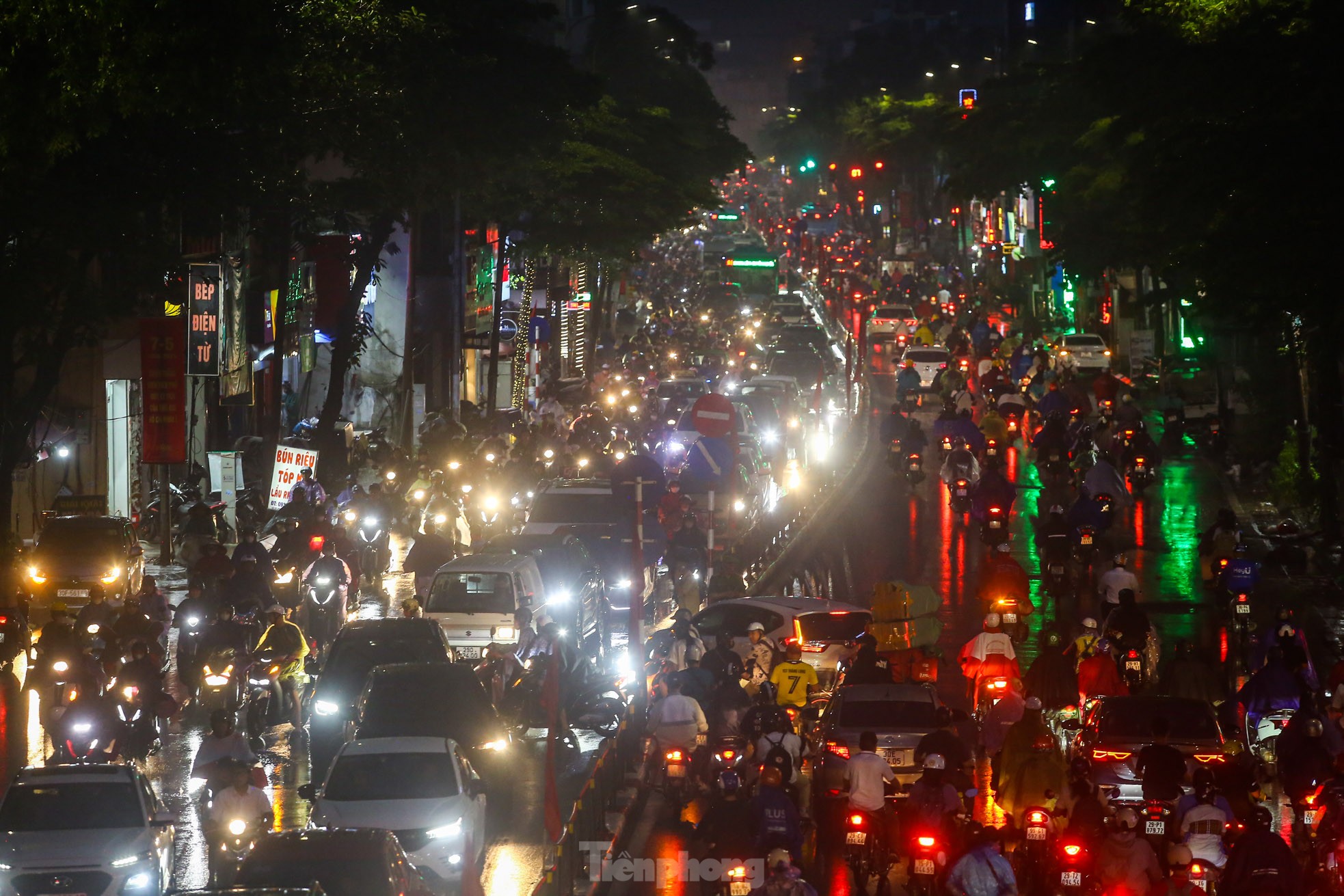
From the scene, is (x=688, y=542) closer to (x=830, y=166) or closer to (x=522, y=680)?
(x=522, y=680)

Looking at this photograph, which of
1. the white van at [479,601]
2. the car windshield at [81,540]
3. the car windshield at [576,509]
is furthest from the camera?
the car windshield at [576,509]

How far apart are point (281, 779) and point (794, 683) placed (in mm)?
5385

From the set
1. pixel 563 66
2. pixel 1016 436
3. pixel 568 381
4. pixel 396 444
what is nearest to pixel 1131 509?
pixel 1016 436

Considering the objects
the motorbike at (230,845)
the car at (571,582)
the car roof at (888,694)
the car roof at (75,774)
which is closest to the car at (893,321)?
the car at (571,582)

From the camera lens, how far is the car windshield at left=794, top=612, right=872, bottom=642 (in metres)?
23.3

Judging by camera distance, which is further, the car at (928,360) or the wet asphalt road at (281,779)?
the car at (928,360)

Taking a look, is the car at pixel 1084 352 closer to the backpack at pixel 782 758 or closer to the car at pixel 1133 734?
the car at pixel 1133 734

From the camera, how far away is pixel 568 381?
65.2 m

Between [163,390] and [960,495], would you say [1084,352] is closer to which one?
[960,495]

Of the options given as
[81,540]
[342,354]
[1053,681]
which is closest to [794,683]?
[1053,681]

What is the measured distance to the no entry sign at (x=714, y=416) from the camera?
1022 inches

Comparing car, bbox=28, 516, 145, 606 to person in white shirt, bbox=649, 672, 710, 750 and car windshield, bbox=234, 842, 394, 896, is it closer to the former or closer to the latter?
person in white shirt, bbox=649, 672, 710, 750

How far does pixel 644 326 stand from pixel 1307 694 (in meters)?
71.9

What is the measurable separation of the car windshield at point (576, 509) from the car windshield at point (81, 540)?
5.84m
